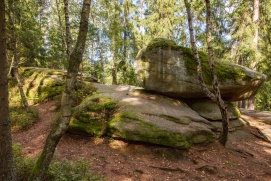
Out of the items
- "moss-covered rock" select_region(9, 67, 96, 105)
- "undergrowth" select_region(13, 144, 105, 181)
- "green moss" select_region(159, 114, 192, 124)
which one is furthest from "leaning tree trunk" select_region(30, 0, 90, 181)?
"moss-covered rock" select_region(9, 67, 96, 105)

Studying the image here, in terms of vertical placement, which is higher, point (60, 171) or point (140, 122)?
point (140, 122)

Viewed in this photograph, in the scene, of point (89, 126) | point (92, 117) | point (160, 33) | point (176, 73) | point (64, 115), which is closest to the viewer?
point (64, 115)

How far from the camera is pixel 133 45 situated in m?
17.3

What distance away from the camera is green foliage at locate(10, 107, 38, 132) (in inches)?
364

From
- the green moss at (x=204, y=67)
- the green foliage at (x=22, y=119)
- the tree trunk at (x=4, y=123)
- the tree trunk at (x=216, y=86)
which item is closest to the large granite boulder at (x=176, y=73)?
the green moss at (x=204, y=67)

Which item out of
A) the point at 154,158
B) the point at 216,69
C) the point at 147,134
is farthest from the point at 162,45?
the point at 154,158

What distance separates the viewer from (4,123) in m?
3.91

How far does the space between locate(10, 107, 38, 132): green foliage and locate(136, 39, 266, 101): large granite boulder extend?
595cm

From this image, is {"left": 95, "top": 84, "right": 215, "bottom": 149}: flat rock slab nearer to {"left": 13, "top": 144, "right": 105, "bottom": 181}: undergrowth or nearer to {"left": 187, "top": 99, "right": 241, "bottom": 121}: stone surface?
{"left": 187, "top": 99, "right": 241, "bottom": 121}: stone surface

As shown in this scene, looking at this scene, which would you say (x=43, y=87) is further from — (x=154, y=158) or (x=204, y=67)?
(x=204, y=67)

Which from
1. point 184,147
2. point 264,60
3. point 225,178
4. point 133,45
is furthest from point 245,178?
point 133,45

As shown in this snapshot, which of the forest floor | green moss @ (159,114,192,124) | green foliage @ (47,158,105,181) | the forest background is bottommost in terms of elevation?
the forest floor

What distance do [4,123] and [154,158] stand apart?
509 centimetres

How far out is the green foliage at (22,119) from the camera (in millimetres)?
9242
